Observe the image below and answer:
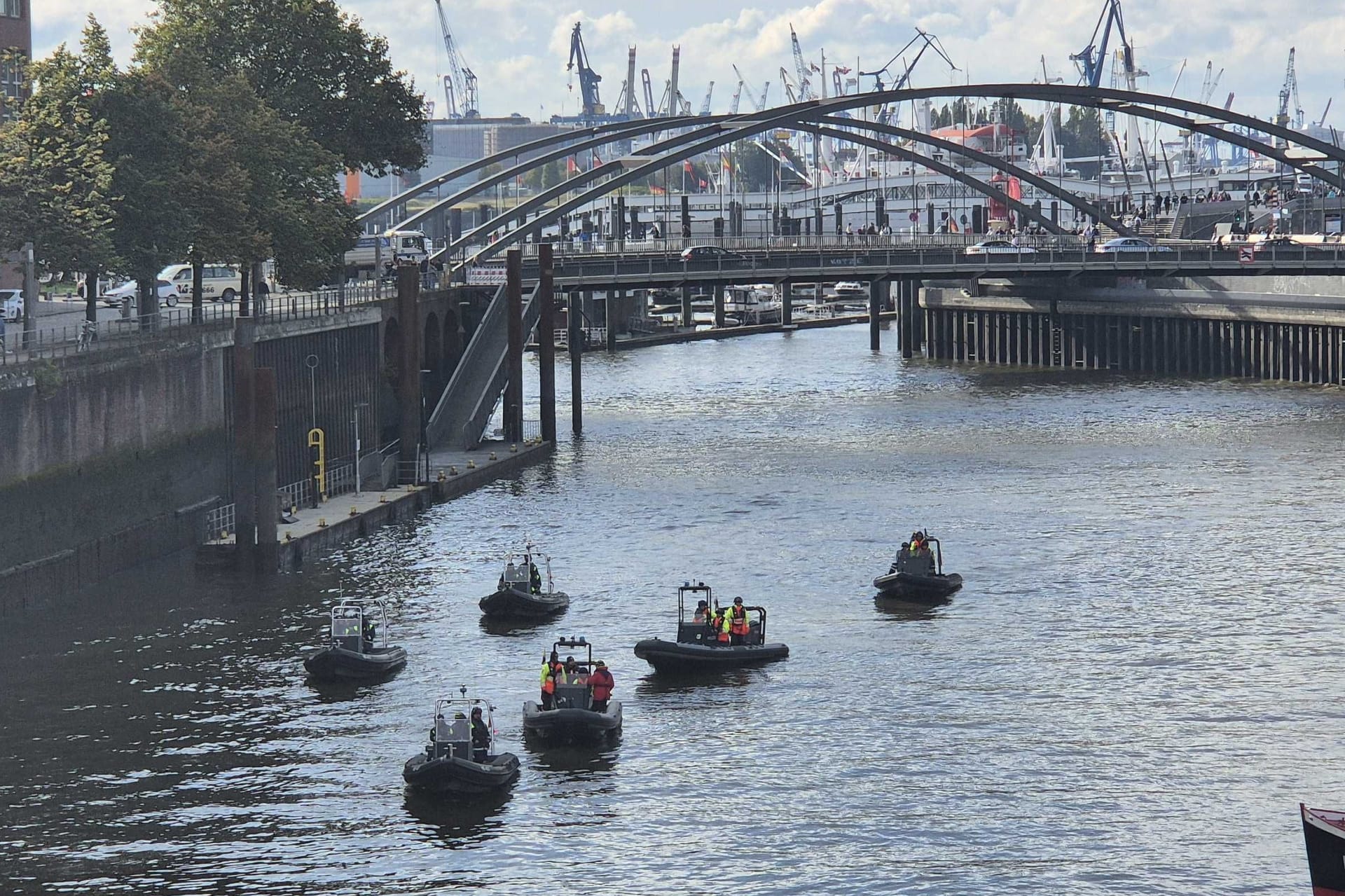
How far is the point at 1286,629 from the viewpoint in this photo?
200ft

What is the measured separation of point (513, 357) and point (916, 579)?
46.2 meters

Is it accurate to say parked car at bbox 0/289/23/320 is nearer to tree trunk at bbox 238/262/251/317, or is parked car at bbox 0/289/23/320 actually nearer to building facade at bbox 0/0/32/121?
tree trunk at bbox 238/262/251/317

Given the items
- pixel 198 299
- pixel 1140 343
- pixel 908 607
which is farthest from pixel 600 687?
pixel 1140 343

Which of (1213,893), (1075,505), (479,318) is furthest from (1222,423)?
(1213,893)

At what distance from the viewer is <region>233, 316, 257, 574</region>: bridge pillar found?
70625mm

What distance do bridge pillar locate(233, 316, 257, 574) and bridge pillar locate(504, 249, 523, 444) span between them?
36.4 meters

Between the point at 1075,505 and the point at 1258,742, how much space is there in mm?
36918

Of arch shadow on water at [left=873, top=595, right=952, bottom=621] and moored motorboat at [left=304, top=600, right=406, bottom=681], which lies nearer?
moored motorboat at [left=304, top=600, right=406, bottom=681]

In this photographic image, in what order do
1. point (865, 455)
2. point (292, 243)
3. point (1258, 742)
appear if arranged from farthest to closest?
1. point (865, 455)
2. point (292, 243)
3. point (1258, 742)

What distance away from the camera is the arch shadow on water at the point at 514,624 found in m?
63.0

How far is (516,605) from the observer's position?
63.7 metres

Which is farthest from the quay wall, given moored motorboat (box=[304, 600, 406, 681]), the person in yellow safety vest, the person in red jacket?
the person in red jacket

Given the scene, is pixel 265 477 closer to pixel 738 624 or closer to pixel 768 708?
pixel 738 624

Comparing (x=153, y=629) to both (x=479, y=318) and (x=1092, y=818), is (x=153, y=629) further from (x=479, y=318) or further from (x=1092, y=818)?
(x=479, y=318)
